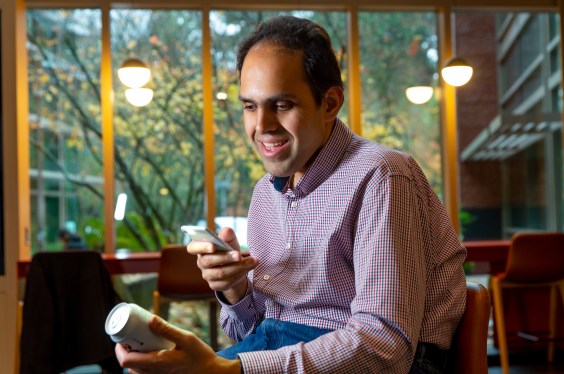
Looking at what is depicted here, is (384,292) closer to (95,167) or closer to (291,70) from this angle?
(291,70)

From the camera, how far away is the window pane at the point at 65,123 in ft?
19.2

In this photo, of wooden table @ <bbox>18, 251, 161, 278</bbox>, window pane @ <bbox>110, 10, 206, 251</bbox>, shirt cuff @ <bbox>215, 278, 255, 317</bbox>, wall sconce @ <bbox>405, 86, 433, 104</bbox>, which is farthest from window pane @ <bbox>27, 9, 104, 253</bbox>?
shirt cuff @ <bbox>215, 278, 255, 317</bbox>

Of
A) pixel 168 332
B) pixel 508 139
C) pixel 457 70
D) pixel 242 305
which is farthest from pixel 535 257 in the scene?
pixel 168 332

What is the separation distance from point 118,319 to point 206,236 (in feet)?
0.83

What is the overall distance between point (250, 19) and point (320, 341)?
5.34 metres

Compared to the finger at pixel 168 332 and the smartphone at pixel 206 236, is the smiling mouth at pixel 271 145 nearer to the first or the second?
the smartphone at pixel 206 236

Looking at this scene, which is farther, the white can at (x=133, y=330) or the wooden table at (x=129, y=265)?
the wooden table at (x=129, y=265)

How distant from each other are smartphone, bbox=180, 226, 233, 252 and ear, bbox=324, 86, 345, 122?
0.36m

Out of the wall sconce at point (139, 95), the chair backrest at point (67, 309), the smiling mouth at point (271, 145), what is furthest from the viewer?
the wall sconce at point (139, 95)

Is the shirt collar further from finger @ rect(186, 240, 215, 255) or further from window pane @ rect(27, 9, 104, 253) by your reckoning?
window pane @ rect(27, 9, 104, 253)

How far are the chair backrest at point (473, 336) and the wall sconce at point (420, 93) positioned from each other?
509 centimetres

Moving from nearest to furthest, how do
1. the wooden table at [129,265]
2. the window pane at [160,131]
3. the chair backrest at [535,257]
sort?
the chair backrest at [535,257], the wooden table at [129,265], the window pane at [160,131]

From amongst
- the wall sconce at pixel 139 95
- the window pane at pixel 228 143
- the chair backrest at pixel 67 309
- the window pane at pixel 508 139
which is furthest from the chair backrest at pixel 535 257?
the wall sconce at pixel 139 95

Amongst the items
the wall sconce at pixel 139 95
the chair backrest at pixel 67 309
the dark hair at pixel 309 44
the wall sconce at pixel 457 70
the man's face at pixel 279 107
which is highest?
the wall sconce at pixel 457 70
